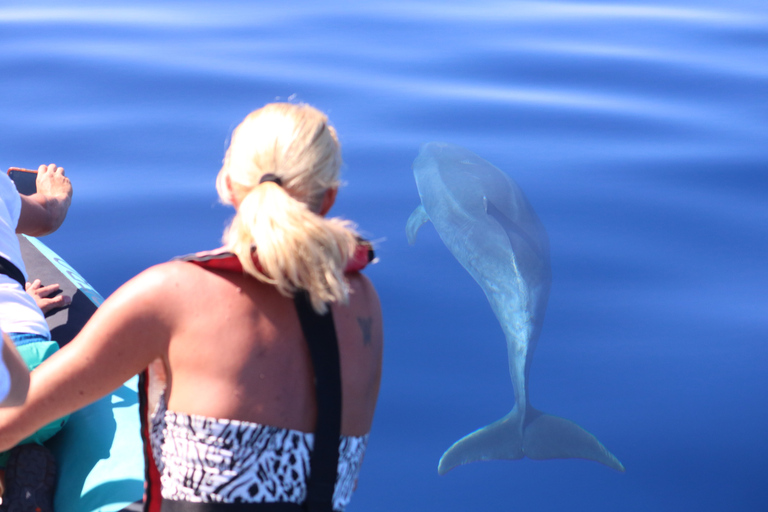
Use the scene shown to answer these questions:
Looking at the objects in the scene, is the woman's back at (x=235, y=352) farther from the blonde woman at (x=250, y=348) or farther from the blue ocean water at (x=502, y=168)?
the blue ocean water at (x=502, y=168)

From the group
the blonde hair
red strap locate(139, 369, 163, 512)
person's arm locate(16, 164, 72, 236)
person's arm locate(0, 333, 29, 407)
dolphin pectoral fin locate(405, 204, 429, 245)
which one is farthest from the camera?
dolphin pectoral fin locate(405, 204, 429, 245)

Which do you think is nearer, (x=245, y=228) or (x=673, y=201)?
(x=245, y=228)

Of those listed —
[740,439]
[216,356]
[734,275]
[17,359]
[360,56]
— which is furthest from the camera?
[360,56]

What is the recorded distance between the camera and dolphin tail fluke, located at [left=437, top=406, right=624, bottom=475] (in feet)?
13.6

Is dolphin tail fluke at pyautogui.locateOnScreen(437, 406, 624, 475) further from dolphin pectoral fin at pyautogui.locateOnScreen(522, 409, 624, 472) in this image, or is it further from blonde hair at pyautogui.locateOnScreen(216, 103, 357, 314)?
blonde hair at pyautogui.locateOnScreen(216, 103, 357, 314)

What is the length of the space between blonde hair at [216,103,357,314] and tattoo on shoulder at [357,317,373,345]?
0.63 ft

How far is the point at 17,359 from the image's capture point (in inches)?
72.1

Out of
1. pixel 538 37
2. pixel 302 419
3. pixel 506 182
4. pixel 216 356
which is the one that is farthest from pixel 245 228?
pixel 538 37

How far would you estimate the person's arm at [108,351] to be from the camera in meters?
1.91

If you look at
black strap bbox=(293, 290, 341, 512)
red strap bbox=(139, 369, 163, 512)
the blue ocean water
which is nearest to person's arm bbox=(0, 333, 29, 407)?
red strap bbox=(139, 369, 163, 512)

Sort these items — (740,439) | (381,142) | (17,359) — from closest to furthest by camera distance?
1. (17,359)
2. (740,439)
3. (381,142)

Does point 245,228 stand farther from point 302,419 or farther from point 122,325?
point 302,419

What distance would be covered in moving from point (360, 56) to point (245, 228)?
8.16 metres

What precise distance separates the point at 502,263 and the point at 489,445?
177 centimetres
